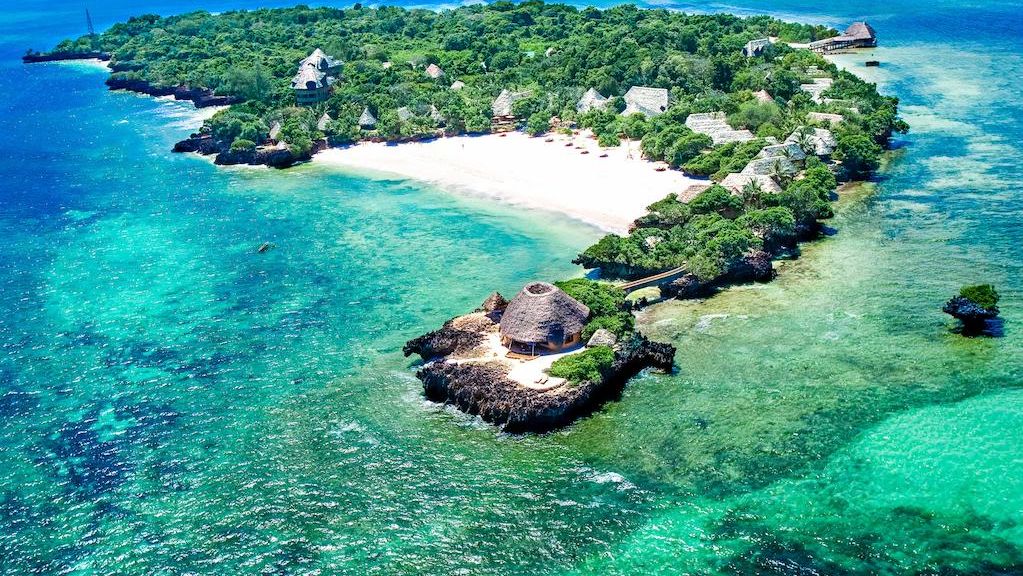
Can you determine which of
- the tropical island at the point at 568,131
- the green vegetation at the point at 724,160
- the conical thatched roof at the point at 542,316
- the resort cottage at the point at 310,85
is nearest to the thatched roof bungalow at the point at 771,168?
the tropical island at the point at 568,131

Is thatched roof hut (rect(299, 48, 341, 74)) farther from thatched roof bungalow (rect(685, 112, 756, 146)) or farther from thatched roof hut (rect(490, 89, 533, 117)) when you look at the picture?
thatched roof bungalow (rect(685, 112, 756, 146))

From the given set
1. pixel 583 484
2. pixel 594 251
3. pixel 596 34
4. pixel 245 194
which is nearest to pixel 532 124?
pixel 245 194

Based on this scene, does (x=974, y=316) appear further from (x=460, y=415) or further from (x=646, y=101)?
(x=646, y=101)

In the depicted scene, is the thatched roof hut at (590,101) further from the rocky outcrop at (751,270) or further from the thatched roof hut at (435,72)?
the rocky outcrop at (751,270)

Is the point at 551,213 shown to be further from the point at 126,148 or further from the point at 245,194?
the point at 126,148

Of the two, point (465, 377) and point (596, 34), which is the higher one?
point (596, 34)
